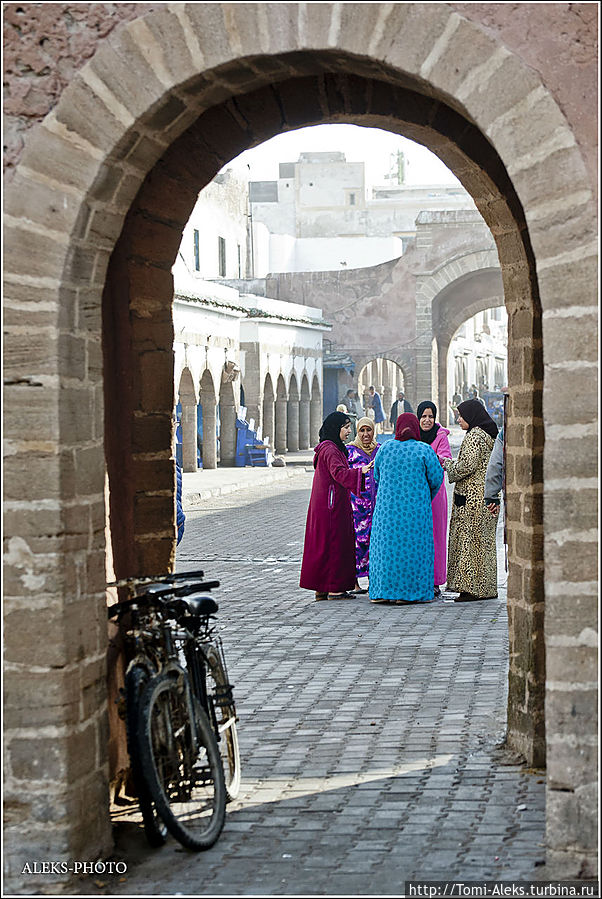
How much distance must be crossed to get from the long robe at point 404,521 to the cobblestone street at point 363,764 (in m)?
0.22

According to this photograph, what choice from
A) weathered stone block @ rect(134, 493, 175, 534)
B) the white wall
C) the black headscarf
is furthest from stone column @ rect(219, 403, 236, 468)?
weathered stone block @ rect(134, 493, 175, 534)

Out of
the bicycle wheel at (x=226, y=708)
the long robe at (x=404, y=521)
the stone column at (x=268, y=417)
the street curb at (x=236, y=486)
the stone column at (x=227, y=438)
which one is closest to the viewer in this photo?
the bicycle wheel at (x=226, y=708)

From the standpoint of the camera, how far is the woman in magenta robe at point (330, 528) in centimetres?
1083

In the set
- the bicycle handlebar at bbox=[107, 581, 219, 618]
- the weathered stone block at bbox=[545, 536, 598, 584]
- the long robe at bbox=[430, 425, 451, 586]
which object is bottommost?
the long robe at bbox=[430, 425, 451, 586]

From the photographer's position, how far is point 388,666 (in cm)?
794

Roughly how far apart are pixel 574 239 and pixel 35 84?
72.3 inches

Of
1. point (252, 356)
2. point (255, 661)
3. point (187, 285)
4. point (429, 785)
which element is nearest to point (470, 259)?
point (252, 356)

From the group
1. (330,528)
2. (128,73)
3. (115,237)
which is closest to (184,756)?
(115,237)

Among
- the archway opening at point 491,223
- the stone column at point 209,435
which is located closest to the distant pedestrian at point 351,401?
the stone column at point 209,435

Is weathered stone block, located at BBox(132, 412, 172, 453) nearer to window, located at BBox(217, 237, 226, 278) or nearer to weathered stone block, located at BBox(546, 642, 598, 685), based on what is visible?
weathered stone block, located at BBox(546, 642, 598, 685)

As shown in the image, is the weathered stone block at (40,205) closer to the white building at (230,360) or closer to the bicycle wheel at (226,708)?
the bicycle wheel at (226,708)

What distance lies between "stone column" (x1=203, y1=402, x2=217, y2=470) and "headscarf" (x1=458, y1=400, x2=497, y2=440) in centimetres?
1682

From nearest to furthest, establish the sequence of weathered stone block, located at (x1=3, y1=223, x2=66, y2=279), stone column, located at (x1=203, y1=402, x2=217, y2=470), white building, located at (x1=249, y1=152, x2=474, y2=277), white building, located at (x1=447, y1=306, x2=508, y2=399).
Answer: weathered stone block, located at (x1=3, y1=223, x2=66, y2=279), stone column, located at (x1=203, y1=402, x2=217, y2=470), white building, located at (x1=447, y1=306, x2=508, y2=399), white building, located at (x1=249, y1=152, x2=474, y2=277)

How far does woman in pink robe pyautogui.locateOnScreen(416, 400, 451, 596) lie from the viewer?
11.0 meters
